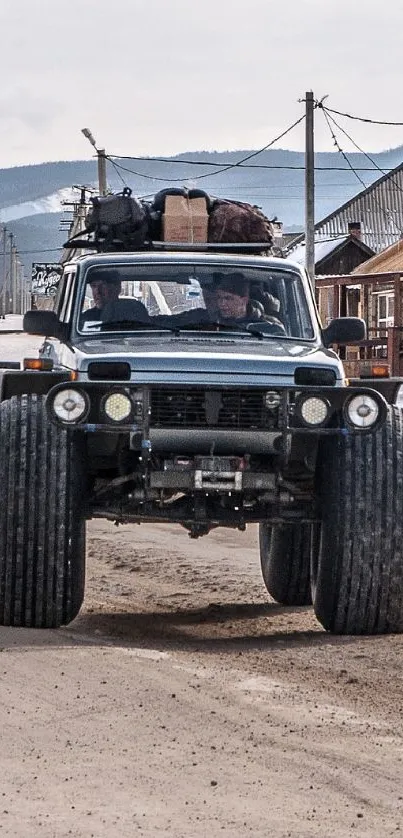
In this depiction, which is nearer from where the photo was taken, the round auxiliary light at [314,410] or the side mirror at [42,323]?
the round auxiliary light at [314,410]

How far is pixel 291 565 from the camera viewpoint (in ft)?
34.7

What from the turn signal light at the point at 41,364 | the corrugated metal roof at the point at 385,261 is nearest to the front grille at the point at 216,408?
the turn signal light at the point at 41,364

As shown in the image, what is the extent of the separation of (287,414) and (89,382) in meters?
0.97

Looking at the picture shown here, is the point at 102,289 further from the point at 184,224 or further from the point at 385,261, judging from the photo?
the point at 385,261

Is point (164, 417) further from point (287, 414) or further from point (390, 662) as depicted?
point (390, 662)

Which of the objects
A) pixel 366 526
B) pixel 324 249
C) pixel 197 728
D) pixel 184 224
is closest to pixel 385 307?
pixel 324 249

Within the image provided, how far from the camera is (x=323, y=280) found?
1261 inches

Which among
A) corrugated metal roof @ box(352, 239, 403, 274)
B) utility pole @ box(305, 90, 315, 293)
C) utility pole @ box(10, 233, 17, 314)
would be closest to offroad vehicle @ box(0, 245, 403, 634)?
utility pole @ box(305, 90, 315, 293)

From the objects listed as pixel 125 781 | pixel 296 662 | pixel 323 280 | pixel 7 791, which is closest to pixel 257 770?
pixel 125 781

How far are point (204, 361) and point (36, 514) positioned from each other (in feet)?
3.63

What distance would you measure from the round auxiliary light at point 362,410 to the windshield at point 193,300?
1376 mm

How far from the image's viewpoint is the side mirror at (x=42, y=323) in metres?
9.48

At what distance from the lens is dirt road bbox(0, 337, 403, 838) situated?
4.95 m

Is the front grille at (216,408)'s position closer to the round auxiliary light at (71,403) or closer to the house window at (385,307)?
the round auxiliary light at (71,403)
